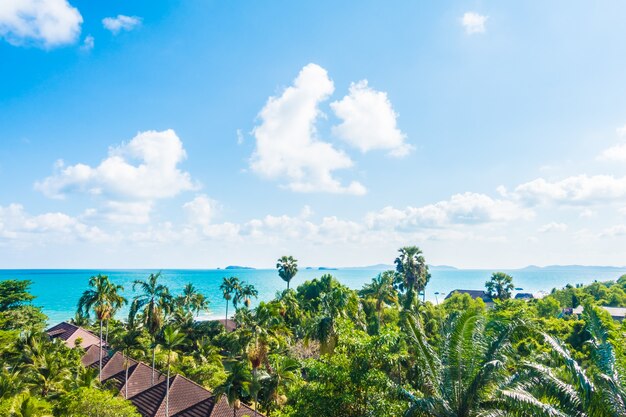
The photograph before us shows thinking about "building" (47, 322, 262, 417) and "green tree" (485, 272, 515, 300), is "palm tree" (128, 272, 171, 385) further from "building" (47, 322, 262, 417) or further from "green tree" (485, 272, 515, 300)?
"green tree" (485, 272, 515, 300)

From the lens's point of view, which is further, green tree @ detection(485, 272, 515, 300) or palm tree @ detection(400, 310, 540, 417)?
green tree @ detection(485, 272, 515, 300)

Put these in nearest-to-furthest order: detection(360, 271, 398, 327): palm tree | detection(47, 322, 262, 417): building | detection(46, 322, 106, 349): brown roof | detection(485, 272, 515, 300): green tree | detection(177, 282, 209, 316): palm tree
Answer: detection(47, 322, 262, 417): building → detection(360, 271, 398, 327): palm tree → detection(46, 322, 106, 349): brown roof → detection(177, 282, 209, 316): palm tree → detection(485, 272, 515, 300): green tree

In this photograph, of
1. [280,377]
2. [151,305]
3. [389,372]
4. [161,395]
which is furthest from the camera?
[151,305]

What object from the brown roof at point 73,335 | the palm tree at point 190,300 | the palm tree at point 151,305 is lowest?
the brown roof at point 73,335

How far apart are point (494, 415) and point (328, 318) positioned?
16.2 metres

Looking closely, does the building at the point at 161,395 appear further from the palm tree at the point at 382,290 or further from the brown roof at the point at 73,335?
the palm tree at the point at 382,290

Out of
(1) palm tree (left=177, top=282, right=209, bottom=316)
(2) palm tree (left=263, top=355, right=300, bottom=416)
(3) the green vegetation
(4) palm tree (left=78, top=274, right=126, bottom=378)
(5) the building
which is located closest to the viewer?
(3) the green vegetation

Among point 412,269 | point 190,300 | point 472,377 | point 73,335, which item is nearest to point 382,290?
point 412,269

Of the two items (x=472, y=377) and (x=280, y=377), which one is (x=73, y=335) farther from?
(x=472, y=377)

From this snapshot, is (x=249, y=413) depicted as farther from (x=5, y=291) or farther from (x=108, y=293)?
(x=5, y=291)

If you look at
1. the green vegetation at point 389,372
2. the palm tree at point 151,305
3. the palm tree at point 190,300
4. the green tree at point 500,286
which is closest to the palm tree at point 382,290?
the green vegetation at point 389,372

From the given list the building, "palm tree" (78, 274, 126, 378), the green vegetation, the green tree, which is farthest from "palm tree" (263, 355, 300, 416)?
the green tree

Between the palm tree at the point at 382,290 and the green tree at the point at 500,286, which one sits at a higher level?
the palm tree at the point at 382,290

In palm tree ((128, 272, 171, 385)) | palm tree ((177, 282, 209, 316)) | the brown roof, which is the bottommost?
the brown roof
